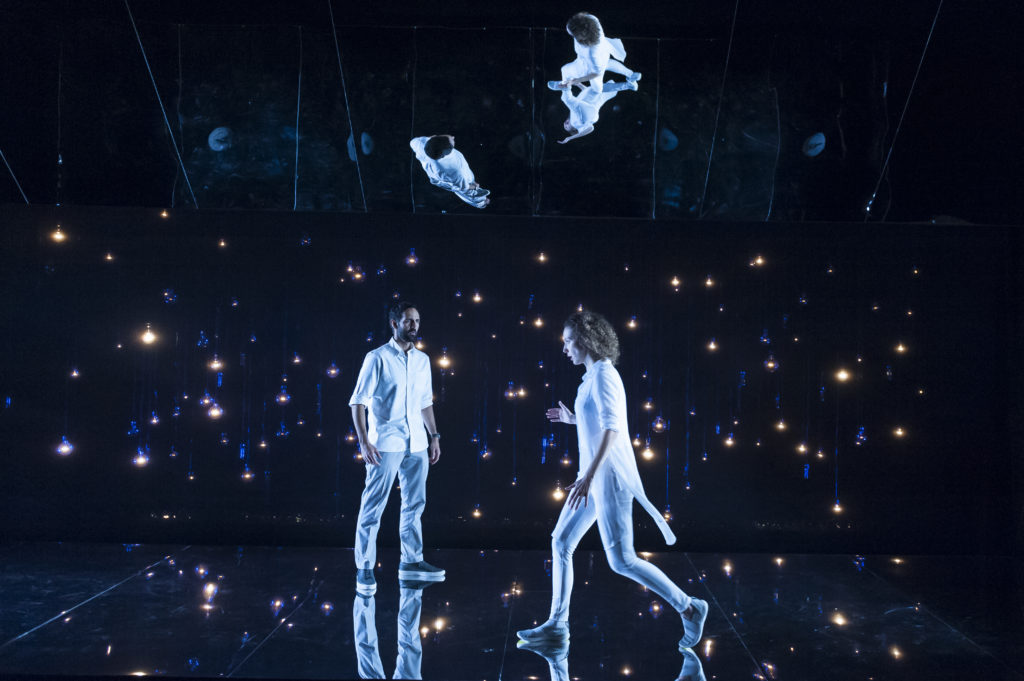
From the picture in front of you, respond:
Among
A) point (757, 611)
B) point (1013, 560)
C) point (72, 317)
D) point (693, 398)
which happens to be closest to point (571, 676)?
point (757, 611)

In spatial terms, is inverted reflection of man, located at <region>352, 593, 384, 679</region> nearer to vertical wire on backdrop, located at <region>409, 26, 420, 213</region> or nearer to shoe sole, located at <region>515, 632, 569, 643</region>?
shoe sole, located at <region>515, 632, 569, 643</region>

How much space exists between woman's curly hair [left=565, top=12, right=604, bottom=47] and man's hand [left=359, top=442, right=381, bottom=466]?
2.26 m

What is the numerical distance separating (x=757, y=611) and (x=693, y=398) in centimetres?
144

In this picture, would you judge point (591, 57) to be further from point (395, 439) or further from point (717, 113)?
point (395, 439)

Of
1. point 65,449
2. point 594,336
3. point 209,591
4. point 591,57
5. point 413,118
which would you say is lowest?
point 209,591

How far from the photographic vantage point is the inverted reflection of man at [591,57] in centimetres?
350

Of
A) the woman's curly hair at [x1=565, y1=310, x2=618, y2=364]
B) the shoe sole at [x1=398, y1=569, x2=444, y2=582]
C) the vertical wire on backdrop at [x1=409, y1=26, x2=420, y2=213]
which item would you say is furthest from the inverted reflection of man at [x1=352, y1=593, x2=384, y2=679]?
the vertical wire on backdrop at [x1=409, y1=26, x2=420, y2=213]

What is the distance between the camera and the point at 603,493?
9.33 feet

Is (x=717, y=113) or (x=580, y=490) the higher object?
(x=717, y=113)

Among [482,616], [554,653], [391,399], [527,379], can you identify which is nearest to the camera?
[554,653]

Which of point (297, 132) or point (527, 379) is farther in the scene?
point (527, 379)

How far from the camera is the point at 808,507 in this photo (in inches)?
178

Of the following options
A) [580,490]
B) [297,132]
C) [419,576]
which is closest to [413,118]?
[297,132]

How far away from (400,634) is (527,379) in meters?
1.88
